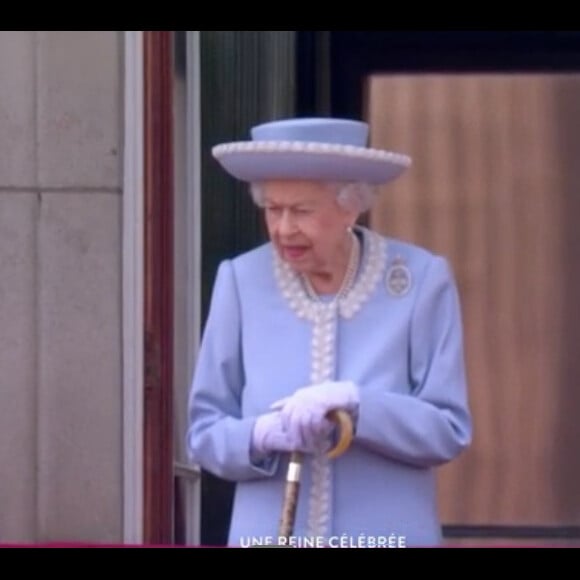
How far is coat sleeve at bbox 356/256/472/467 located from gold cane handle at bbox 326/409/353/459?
0.07 feet

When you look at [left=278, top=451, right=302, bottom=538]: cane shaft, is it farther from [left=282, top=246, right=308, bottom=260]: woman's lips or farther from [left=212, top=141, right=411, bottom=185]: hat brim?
[left=212, top=141, right=411, bottom=185]: hat brim

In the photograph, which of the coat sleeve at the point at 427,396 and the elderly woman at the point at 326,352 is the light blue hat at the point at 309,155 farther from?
the coat sleeve at the point at 427,396

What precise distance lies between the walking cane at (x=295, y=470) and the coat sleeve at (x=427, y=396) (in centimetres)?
3

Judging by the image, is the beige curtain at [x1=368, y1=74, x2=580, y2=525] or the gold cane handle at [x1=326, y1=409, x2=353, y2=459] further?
the beige curtain at [x1=368, y1=74, x2=580, y2=525]

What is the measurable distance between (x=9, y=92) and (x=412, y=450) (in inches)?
44.5

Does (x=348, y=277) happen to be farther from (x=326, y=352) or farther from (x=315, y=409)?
(x=315, y=409)

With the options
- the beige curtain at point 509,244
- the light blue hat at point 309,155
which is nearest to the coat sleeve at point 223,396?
the light blue hat at point 309,155

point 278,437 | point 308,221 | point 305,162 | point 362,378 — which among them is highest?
point 305,162

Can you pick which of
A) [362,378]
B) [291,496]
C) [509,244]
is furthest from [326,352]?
[509,244]

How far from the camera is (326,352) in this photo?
14.3 ft

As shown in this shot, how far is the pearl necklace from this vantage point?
172 inches

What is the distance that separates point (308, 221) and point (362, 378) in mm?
336

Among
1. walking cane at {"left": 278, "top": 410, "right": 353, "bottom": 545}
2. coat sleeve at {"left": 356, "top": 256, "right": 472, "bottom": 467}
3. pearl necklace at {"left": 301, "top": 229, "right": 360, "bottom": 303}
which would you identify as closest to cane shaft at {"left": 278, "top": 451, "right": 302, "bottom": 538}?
walking cane at {"left": 278, "top": 410, "right": 353, "bottom": 545}

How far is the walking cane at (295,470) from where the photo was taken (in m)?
4.33
